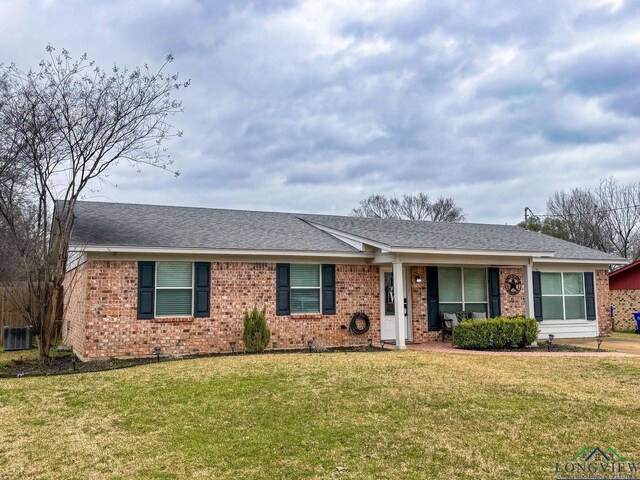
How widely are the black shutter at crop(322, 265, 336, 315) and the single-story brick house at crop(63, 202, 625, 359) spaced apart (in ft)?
0.08

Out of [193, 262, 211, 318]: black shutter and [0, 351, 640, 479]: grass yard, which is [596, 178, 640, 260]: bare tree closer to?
[0, 351, 640, 479]: grass yard

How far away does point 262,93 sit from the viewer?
55.2 feet

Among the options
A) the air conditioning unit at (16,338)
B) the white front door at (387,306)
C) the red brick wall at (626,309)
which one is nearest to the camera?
the white front door at (387,306)

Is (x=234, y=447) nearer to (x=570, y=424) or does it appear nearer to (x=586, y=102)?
(x=570, y=424)

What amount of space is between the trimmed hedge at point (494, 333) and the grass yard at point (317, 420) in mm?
2709

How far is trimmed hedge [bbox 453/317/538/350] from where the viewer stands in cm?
1281

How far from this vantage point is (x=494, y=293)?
1526 centimetres

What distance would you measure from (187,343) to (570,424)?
8.52 m

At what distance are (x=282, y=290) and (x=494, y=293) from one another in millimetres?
6204

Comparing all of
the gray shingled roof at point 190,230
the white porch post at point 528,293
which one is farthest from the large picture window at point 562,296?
the gray shingled roof at point 190,230

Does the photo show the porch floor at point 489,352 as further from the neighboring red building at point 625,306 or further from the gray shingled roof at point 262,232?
the neighboring red building at point 625,306

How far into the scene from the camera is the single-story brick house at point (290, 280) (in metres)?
11.9

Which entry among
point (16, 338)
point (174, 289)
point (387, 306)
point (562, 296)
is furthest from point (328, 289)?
point (16, 338)

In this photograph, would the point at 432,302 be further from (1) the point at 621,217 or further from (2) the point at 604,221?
(1) the point at 621,217
